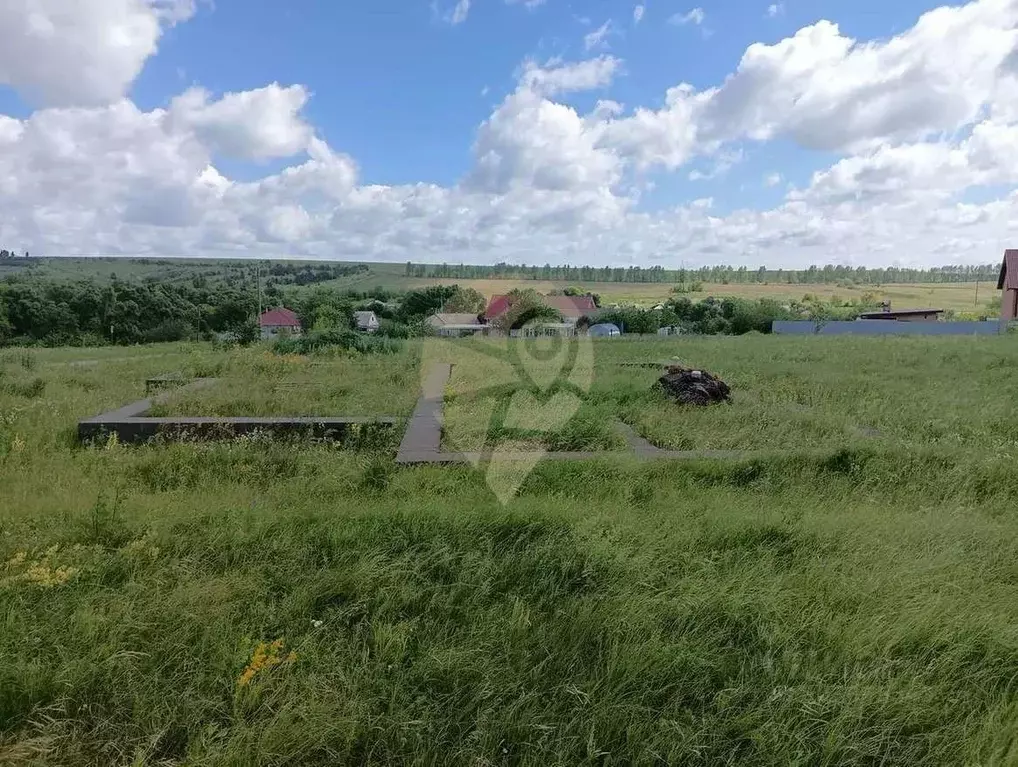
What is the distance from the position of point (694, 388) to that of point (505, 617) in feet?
18.6

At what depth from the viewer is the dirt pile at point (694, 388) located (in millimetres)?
7168

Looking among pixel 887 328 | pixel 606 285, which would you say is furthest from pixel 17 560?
pixel 606 285

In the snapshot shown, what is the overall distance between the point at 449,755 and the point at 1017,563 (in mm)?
2956

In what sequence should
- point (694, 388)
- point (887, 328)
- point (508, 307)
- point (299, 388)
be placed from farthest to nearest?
1. point (887, 328)
2. point (508, 307)
3. point (299, 388)
4. point (694, 388)

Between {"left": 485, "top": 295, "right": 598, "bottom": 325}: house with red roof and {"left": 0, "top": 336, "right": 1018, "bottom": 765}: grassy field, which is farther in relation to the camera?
{"left": 485, "top": 295, "right": 598, "bottom": 325}: house with red roof

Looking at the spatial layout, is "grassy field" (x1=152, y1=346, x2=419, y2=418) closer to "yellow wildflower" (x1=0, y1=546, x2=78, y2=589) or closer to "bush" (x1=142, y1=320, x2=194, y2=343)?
"yellow wildflower" (x1=0, y1=546, x2=78, y2=589)

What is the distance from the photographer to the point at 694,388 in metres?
7.29

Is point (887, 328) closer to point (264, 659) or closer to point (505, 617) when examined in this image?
point (505, 617)

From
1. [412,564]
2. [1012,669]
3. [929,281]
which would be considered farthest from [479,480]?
[929,281]

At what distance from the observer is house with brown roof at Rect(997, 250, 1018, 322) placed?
32.4m

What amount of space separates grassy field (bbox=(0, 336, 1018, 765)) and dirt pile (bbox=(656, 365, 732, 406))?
9.70ft

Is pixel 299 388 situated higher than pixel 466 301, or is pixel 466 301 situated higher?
pixel 466 301

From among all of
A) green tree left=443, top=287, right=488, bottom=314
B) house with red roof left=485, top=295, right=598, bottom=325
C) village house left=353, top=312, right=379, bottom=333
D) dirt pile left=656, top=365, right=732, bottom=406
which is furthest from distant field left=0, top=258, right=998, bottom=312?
dirt pile left=656, top=365, right=732, bottom=406

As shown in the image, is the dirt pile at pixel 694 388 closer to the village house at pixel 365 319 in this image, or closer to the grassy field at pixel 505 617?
the grassy field at pixel 505 617
